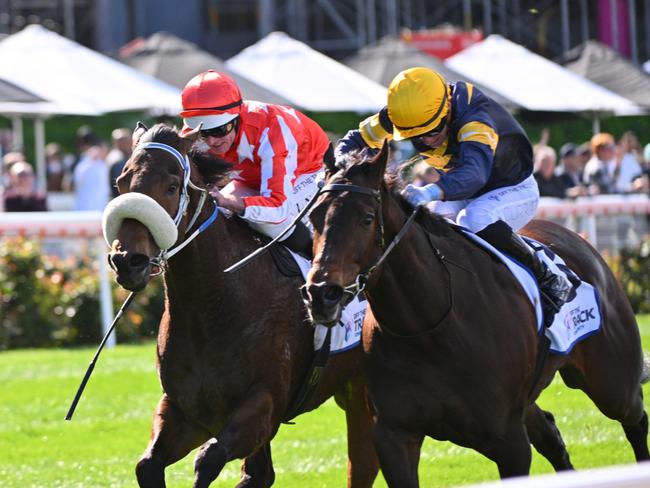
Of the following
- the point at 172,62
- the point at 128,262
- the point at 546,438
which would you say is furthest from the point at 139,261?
the point at 172,62

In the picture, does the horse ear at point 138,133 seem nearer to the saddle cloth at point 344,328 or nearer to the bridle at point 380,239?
the saddle cloth at point 344,328

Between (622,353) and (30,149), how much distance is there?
18.6 m

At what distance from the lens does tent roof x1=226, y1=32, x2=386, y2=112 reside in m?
17.0

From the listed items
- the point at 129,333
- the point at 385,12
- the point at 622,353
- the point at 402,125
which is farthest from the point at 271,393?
the point at 385,12

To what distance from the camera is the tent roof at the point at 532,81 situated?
60.3 feet

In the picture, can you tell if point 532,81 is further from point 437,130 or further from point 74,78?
point 437,130

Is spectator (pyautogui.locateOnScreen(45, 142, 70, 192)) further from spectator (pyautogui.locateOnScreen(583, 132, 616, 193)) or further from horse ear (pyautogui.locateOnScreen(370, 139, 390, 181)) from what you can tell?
horse ear (pyautogui.locateOnScreen(370, 139, 390, 181))

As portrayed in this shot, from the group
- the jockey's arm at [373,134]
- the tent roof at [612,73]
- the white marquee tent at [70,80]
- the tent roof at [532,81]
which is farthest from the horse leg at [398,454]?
the tent roof at [612,73]

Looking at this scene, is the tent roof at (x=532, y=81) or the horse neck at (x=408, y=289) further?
the tent roof at (x=532, y=81)

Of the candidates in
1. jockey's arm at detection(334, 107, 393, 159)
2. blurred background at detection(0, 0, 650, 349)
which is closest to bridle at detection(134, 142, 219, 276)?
jockey's arm at detection(334, 107, 393, 159)

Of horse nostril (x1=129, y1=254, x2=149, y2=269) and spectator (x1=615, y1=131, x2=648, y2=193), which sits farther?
spectator (x1=615, y1=131, x2=648, y2=193)

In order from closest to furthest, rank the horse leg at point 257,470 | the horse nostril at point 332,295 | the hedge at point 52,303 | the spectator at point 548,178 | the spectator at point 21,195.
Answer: the horse nostril at point 332,295 < the horse leg at point 257,470 < the hedge at point 52,303 < the spectator at point 21,195 < the spectator at point 548,178

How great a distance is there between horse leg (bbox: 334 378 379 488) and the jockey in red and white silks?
78 cm

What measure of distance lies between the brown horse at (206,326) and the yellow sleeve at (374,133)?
1.93 ft
